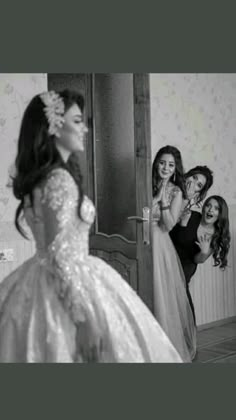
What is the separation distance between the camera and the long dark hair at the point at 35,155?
2312 millimetres

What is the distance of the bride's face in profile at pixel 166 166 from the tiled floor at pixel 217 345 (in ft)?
2.84

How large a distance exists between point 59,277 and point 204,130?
1106 mm

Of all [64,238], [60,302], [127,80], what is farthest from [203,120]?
[60,302]

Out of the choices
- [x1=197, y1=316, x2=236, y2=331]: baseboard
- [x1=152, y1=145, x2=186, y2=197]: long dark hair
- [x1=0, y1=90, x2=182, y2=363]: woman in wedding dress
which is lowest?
[x1=197, y1=316, x2=236, y2=331]: baseboard

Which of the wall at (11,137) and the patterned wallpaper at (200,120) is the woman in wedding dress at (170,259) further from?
the wall at (11,137)

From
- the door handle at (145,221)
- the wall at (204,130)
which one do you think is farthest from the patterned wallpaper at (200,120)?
the door handle at (145,221)

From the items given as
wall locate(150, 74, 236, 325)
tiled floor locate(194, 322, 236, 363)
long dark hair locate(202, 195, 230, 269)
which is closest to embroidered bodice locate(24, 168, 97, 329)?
wall locate(150, 74, 236, 325)

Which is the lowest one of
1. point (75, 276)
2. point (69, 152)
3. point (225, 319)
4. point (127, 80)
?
point (225, 319)

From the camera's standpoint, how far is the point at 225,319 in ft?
9.16

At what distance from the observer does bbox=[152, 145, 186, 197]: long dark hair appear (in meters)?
2.64

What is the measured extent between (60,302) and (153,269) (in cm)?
56

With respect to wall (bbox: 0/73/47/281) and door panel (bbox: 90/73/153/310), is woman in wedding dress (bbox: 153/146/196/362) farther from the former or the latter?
wall (bbox: 0/73/47/281)

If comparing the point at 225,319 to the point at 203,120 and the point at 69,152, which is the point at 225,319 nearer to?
the point at 203,120

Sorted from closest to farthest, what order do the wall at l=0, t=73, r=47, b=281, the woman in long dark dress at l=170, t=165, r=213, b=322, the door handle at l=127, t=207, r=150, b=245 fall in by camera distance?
the wall at l=0, t=73, r=47, b=281 < the door handle at l=127, t=207, r=150, b=245 < the woman in long dark dress at l=170, t=165, r=213, b=322
